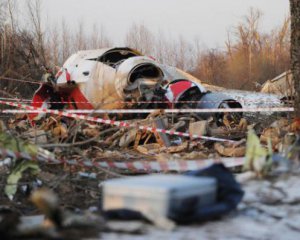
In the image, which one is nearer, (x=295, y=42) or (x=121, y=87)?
(x=295, y=42)

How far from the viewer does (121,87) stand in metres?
11.7

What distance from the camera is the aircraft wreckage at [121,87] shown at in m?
11.8

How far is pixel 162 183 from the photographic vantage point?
8.88ft

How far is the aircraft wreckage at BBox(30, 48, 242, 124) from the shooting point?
1183 centimetres

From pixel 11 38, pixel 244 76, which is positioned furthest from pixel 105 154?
pixel 244 76

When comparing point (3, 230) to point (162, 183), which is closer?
Answer: point (3, 230)

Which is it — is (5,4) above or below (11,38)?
above

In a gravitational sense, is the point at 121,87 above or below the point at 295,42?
below

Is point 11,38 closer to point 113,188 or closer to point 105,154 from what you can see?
point 105,154

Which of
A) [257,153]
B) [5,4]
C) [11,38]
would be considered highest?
[5,4]

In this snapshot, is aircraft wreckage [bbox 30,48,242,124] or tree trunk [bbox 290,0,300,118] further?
aircraft wreckage [bbox 30,48,242,124]

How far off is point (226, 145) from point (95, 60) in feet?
16.4

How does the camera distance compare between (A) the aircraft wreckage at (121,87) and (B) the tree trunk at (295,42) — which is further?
(A) the aircraft wreckage at (121,87)

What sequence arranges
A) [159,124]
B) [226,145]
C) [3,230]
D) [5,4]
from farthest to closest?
[5,4] < [159,124] < [226,145] < [3,230]
